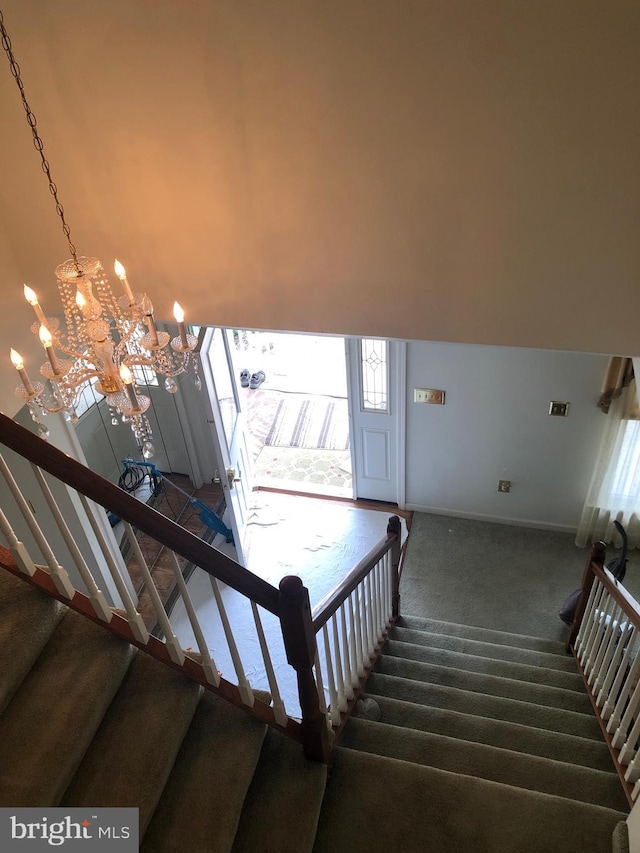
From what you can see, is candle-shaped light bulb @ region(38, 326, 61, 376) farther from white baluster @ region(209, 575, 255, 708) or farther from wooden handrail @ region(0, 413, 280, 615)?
white baluster @ region(209, 575, 255, 708)

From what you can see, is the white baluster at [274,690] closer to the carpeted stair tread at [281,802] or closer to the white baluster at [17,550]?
the carpeted stair tread at [281,802]

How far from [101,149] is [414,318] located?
1717 mm

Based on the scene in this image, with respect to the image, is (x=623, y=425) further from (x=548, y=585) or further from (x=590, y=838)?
(x=590, y=838)

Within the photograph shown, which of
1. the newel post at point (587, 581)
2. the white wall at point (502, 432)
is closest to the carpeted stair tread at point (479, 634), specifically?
the newel post at point (587, 581)

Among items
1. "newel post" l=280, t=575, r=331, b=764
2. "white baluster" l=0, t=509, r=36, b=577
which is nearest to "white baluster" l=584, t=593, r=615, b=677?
"newel post" l=280, t=575, r=331, b=764

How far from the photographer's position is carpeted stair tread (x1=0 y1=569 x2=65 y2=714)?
1987 millimetres

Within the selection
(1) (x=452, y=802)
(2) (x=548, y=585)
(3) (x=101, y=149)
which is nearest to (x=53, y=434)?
(3) (x=101, y=149)

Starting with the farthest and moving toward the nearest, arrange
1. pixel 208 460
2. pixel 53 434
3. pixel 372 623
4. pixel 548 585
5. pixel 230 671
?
1. pixel 208 460
2. pixel 548 585
3. pixel 230 671
4. pixel 53 434
5. pixel 372 623

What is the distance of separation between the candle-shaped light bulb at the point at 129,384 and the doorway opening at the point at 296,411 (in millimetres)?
2684

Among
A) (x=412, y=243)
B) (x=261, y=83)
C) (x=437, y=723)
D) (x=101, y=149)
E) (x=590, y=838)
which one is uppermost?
(x=261, y=83)

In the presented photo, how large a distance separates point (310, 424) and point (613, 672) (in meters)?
4.56

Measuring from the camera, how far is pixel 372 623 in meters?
3.41

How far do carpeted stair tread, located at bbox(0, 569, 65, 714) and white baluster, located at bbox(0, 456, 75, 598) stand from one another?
0.12m

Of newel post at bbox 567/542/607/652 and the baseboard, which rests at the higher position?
newel post at bbox 567/542/607/652
